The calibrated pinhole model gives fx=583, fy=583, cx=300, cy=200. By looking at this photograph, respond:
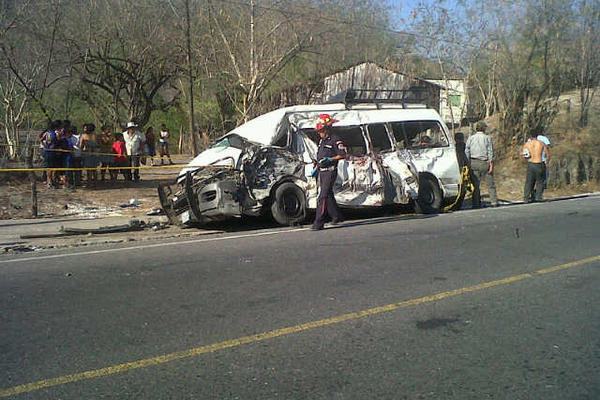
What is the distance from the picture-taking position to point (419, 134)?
11742 mm

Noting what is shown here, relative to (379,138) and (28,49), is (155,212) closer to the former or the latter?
(379,138)

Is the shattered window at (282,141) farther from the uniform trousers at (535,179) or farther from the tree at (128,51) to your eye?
the tree at (128,51)

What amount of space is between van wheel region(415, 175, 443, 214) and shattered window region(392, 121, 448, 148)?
71 cm

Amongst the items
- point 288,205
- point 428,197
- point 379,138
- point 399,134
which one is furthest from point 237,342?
point 428,197

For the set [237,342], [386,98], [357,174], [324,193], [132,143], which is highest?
[386,98]

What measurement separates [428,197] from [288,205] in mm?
3185

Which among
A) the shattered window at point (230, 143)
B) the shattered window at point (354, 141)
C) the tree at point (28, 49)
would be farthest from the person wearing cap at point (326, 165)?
the tree at point (28, 49)

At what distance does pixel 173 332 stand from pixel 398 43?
20914 millimetres

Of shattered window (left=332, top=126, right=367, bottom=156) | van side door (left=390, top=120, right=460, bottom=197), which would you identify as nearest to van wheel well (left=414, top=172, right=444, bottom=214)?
van side door (left=390, top=120, right=460, bottom=197)

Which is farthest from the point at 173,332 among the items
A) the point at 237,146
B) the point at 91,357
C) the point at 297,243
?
the point at 237,146

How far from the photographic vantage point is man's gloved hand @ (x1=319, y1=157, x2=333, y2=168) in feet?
30.4

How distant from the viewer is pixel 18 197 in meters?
12.0

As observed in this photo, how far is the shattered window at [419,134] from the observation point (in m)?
11.4

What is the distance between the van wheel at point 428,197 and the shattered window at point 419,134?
71cm
